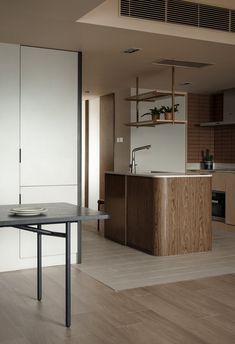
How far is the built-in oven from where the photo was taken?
6914 millimetres

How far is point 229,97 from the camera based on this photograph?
24.4ft

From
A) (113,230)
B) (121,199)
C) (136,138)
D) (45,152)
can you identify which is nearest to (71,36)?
(45,152)

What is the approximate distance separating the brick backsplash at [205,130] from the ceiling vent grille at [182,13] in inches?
139

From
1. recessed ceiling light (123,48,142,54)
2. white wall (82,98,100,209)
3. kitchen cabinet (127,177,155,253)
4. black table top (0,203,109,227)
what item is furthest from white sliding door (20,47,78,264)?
white wall (82,98,100,209)

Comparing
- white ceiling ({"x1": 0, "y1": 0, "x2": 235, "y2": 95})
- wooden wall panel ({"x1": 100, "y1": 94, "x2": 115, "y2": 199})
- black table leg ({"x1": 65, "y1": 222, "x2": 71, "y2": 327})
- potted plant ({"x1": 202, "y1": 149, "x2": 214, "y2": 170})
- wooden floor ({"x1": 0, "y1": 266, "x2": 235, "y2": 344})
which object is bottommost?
wooden floor ({"x1": 0, "y1": 266, "x2": 235, "y2": 344})

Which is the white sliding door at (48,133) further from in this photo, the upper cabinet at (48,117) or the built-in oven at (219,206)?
the built-in oven at (219,206)

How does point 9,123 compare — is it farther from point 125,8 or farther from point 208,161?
point 208,161

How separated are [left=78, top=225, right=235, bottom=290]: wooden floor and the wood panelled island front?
13 centimetres

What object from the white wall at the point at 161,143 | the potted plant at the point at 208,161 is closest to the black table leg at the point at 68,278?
the white wall at the point at 161,143

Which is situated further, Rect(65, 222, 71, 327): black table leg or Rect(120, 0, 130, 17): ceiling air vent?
Rect(120, 0, 130, 17): ceiling air vent

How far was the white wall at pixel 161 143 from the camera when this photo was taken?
7.65 m

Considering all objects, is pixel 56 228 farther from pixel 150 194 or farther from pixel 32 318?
pixel 32 318

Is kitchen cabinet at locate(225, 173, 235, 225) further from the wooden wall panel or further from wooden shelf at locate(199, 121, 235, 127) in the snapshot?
the wooden wall panel

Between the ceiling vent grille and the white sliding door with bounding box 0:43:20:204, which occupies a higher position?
the ceiling vent grille
